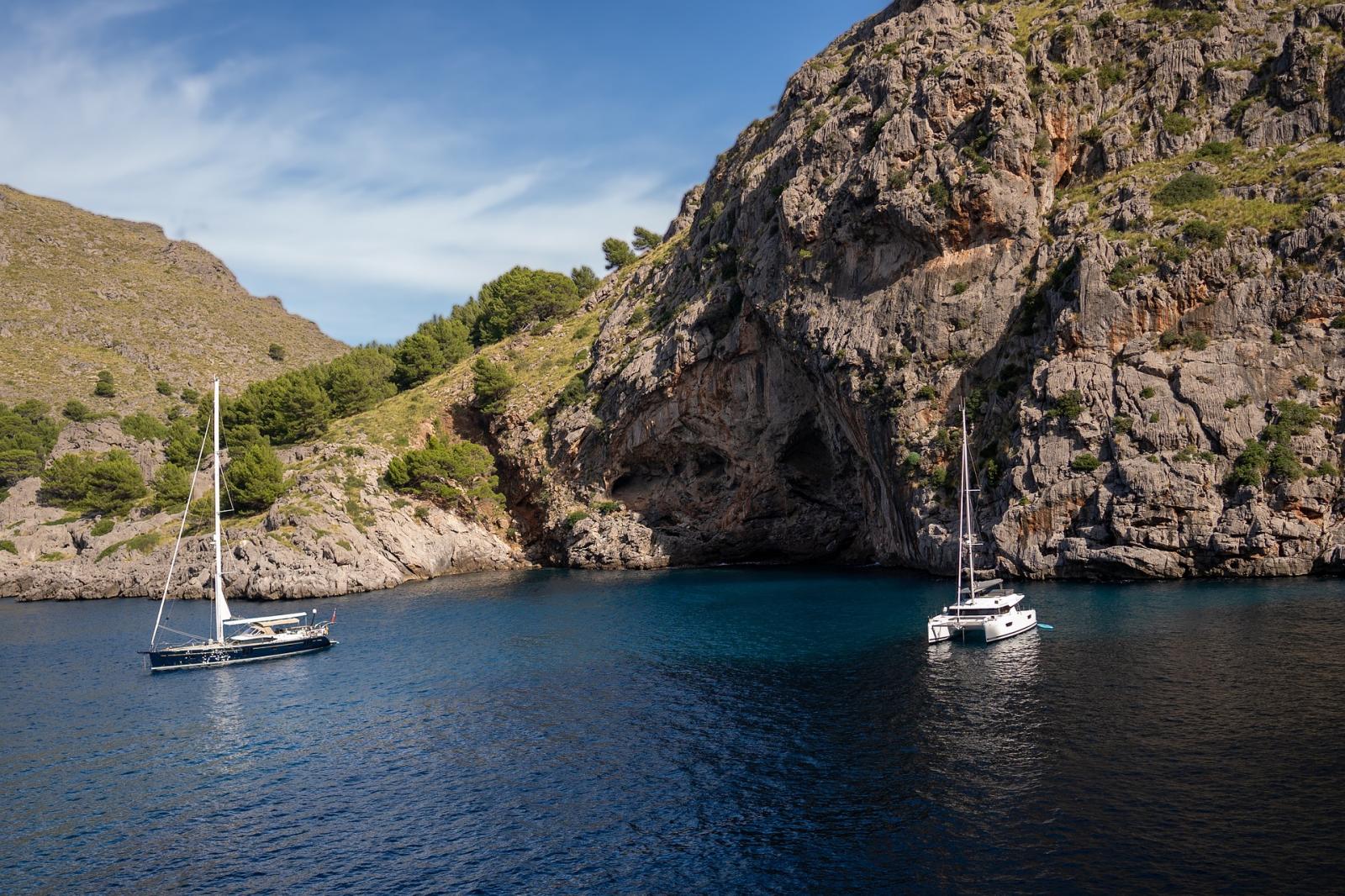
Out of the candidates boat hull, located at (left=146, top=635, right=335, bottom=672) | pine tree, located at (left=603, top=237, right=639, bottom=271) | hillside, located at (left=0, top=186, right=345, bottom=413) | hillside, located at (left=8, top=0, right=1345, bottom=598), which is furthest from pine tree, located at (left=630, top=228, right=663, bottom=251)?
boat hull, located at (left=146, top=635, right=335, bottom=672)

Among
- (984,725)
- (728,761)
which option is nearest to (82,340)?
(728,761)

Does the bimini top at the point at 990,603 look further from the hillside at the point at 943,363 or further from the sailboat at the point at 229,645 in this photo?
the sailboat at the point at 229,645

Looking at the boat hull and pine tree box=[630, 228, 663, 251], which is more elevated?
pine tree box=[630, 228, 663, 251]

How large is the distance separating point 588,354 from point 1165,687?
98.5 metres

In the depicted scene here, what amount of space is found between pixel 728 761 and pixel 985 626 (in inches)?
955

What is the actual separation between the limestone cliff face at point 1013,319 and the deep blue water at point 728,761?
403 inches

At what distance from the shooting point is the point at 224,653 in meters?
61.3

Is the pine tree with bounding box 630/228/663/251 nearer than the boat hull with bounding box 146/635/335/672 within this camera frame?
No

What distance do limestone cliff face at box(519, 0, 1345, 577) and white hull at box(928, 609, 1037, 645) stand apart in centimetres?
1748

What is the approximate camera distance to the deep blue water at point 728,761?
25.9 metres

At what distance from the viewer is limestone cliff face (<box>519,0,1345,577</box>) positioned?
65.6 m

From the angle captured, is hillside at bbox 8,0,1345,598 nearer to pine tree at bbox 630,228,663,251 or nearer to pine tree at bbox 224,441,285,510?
pine tree at bbox 224,441,285,510

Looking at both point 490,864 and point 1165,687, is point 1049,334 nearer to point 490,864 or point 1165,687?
point 1165,687

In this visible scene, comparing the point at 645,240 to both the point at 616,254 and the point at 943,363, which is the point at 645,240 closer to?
the point at 616,254
